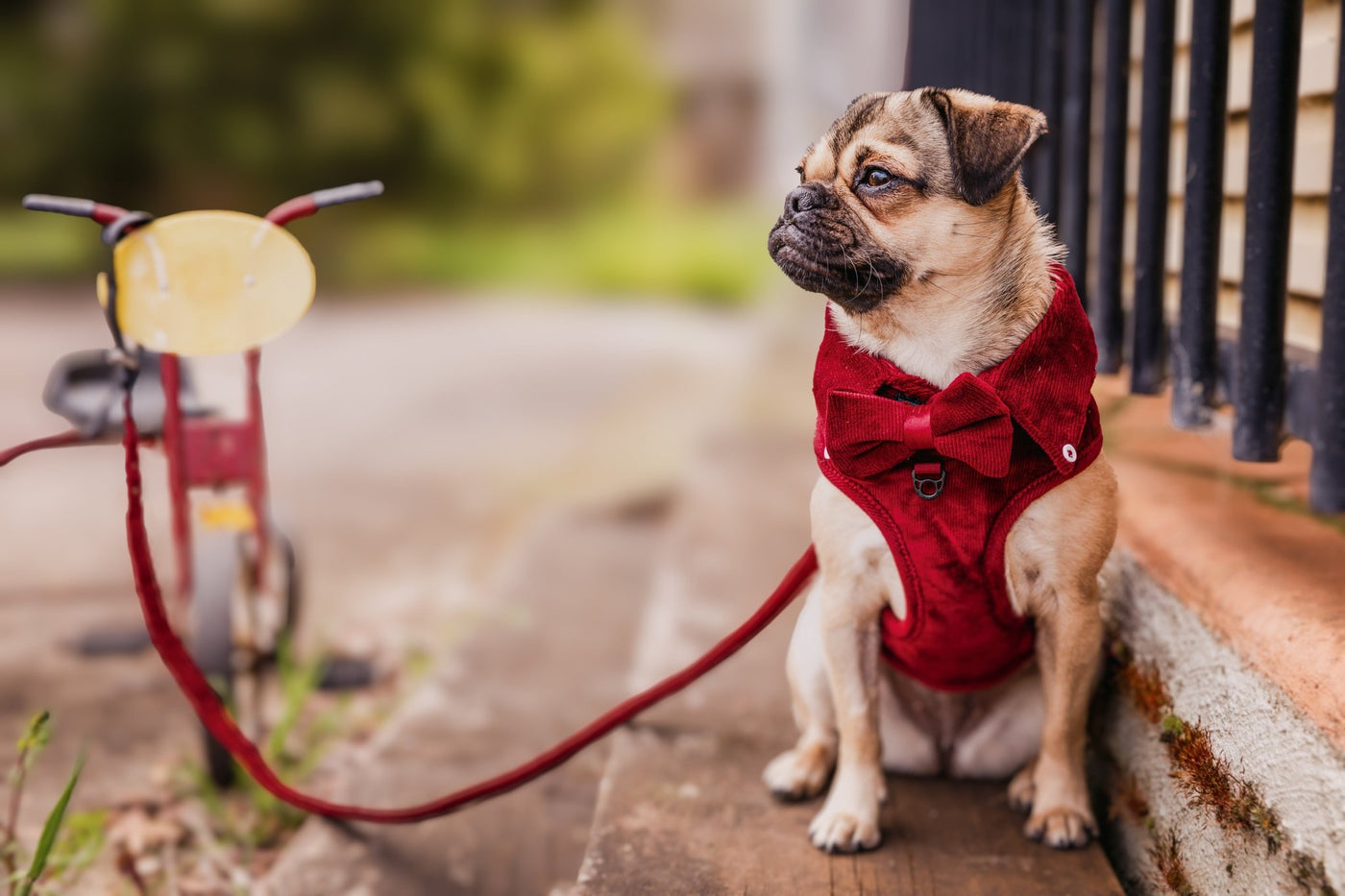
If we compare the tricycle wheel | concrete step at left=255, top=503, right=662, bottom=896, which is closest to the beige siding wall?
concrete step at left=255, top=503, right=662, bottom=896

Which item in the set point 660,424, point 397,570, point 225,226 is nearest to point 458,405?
point 660,424

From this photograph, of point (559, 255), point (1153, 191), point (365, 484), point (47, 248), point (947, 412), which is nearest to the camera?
point (947, 412)

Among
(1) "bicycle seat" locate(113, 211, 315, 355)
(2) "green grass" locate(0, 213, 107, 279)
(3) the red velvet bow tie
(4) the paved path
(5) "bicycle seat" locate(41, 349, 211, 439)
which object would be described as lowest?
(4) the paved path

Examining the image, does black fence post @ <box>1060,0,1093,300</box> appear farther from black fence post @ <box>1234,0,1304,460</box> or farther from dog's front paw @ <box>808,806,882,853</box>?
dog's front paw @ <box>808,806,882,853</box>

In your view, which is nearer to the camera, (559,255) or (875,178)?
(875,178)

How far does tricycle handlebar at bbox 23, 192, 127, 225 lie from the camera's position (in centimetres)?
186

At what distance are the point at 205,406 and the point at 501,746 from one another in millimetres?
1184

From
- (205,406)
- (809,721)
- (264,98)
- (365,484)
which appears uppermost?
(264,98)

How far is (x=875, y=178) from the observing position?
1.67 meters

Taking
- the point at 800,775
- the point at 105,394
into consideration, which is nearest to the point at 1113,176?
the point at 800,775

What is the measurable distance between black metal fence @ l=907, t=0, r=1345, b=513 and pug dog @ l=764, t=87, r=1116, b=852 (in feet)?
1.31

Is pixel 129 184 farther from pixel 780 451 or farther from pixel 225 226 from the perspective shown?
pixel 225 226

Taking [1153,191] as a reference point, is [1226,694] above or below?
below

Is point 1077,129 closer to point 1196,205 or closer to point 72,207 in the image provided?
point 1196,205
